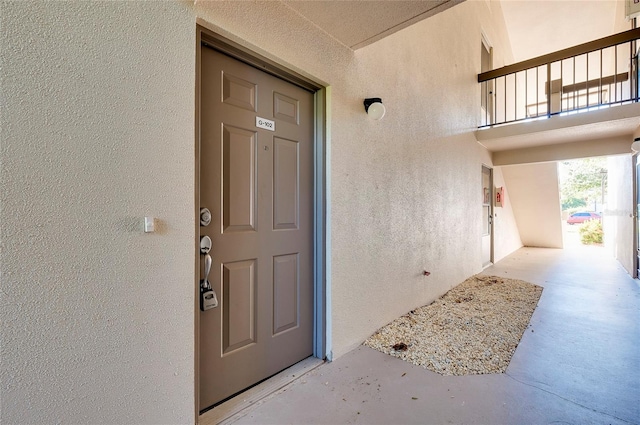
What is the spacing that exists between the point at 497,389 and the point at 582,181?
2533cm

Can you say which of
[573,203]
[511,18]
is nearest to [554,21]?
[511,18]

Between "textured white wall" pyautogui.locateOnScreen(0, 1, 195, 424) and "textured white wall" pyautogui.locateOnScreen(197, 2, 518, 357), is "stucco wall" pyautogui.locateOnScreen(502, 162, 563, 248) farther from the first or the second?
"textured white wall" pyautogui.locateOnScreen(0, 1, 195, 424)

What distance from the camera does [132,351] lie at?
3.97 ft

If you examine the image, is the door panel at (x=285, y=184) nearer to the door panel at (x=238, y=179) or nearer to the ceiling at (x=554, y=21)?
the door panel at (x=238, y=179)

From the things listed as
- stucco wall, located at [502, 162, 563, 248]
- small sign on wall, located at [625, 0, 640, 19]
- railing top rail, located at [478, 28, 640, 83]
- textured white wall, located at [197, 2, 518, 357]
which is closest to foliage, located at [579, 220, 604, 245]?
stucco wall, located at [502, 162, 563, 248]

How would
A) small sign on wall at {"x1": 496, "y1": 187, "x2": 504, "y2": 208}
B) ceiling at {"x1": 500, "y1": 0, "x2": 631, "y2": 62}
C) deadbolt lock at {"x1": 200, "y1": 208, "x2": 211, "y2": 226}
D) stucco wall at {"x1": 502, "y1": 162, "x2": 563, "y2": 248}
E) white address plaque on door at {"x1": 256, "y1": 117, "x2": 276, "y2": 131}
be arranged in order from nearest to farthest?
deadbolt lock at {"x1": 200, "y1": 208, "x2": 211, "y2": 226}, white address plaque on door at {"x1": 256, "y1": 117, "x2": 276, "y2": 131}, small sign on wall at {"x1": 496, "y1": 187, "x2": 504, "y2": 208}, ceiling at {"x1": 500, "y1": 0, "x2": 631, "y2": 62}, stucco wall at {"x1": 502, "y1": 162, "x2": 563, "y2": 248}

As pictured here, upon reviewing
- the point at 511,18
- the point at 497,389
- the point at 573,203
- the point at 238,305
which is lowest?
the point at 497,389

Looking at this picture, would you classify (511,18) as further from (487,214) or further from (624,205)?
(487,214)

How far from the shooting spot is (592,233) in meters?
10.4

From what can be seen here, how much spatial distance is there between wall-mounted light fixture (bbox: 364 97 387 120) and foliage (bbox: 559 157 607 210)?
73.5 feet

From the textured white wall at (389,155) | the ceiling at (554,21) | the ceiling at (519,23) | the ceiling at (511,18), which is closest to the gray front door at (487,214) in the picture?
the ceiling at (519,23)

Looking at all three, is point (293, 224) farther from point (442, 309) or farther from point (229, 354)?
point (442, 309)

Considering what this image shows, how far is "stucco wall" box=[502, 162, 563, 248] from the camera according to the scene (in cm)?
730

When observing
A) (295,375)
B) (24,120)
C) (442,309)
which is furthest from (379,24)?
(442,309)
